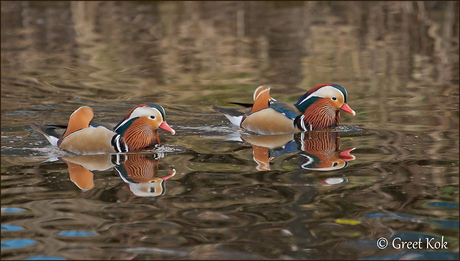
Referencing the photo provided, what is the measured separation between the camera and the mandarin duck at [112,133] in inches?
281

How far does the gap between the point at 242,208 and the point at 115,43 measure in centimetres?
1315

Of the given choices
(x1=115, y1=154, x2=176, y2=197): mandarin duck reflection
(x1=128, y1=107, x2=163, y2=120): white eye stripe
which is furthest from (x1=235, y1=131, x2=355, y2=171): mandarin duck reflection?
(x1=128, y1=107, x2=163, y2=120): white eye stripe

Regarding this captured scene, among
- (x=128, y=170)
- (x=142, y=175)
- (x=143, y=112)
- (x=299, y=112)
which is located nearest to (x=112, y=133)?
(x=143, y=112)

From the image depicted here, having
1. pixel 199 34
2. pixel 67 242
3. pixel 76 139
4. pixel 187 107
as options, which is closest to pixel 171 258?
pixel 67 242

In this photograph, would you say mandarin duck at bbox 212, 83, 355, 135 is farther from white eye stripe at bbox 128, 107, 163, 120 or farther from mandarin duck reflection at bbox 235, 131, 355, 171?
white eye stripe at bbox 128, 107, 163, 120

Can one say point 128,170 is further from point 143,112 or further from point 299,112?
point 299,112

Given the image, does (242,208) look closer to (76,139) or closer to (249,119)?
(76,139)

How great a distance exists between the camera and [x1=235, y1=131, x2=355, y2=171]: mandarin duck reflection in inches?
268

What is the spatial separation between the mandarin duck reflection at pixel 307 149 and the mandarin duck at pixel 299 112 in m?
0.13

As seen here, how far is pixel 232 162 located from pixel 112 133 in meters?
1.50

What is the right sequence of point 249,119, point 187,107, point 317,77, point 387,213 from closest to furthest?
point 387,213 → point 249,119 → point 187,107 → point 317,77

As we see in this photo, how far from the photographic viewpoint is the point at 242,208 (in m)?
5.41

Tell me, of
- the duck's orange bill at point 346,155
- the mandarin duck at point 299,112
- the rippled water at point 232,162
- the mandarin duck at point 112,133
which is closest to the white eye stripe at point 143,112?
the mandarin duck at point 112,133

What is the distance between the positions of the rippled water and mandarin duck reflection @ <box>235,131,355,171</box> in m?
0.03
